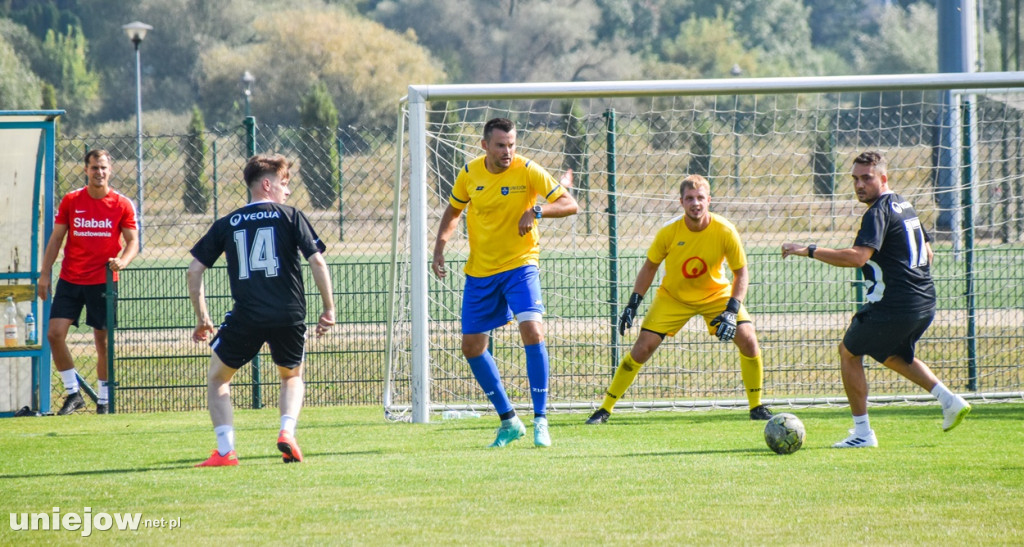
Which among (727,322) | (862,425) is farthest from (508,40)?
(862,425)

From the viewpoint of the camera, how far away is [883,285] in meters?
7.21

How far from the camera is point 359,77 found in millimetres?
63250

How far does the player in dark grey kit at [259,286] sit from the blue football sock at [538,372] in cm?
148

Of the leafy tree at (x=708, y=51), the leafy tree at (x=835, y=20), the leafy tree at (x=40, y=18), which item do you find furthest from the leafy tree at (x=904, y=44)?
the leafy tree at (x=40, y=18)

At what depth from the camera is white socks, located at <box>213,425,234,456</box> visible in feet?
22.3

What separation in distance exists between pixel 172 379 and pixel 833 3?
8777 cm

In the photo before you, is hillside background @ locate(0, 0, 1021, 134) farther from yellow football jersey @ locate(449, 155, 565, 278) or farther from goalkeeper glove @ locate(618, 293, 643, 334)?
yellow football jersey @ locate(449, 155, 565, 278)

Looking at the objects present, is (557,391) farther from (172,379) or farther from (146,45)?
(146,45)

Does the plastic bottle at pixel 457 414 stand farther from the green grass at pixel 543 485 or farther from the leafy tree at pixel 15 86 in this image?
the leafy tree at pixel 15 86

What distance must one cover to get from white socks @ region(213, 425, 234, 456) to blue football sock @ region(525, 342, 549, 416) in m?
1.95

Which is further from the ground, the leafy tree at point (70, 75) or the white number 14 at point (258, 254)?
the leafy tree at point (70, 75)

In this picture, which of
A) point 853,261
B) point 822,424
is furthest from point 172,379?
point 853,261

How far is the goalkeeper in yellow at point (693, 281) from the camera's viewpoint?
857 cm

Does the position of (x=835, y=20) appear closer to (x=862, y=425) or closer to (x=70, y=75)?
(x=70, y=75)
